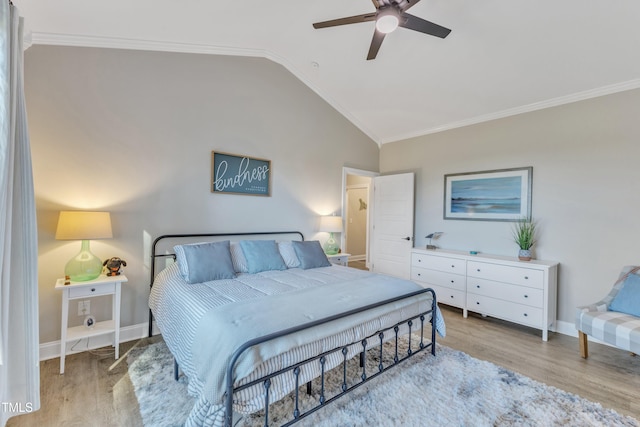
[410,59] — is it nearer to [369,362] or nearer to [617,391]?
[369,362]

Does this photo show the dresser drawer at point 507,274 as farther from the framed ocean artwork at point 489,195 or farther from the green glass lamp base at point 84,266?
the green glass lamp base at point 84,266

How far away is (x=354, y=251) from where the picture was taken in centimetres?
792

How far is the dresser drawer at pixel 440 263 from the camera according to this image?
13.1 feet

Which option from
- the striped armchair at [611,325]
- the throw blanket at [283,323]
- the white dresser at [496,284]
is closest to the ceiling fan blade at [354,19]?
the throw blanket at [283,323]

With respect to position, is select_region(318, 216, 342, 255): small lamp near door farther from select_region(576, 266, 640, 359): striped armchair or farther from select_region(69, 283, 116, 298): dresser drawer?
select_region(576, 266, 640, 359): striped armchair

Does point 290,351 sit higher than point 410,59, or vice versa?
point 410,59

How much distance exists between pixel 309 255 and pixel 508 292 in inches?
97.7

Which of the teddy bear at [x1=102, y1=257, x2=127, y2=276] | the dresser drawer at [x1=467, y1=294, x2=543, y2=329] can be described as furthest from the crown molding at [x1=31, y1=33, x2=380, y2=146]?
the dresser drawer at [x1=467, y1=294, x2=543, y2=329]

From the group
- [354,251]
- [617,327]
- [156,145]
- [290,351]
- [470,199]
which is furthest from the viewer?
[354,251]

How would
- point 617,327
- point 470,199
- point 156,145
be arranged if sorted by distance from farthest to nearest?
point 470,199 → point 156,145 → point 617,327

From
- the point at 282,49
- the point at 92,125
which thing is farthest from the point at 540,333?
the point at 92,125

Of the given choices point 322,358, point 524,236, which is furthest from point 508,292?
point 322,358

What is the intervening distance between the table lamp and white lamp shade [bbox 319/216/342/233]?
2.75 meters

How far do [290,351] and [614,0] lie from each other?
146 inches
